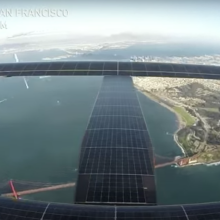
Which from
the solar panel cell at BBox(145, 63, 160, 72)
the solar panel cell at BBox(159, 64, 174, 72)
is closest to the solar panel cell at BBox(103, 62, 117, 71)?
the solar panel cell at BBox(145, 63, 160, 72)

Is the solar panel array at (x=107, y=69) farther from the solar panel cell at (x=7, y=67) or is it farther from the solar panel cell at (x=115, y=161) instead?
the solar panel cell at (x=115, y=161)

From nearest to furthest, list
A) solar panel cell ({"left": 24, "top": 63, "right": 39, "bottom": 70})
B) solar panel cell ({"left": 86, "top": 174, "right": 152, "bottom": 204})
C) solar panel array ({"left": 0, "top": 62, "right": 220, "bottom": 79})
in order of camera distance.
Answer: solar panel cell ({"left": 86, "top": 174, "right": 152, "bottom": 204})
solar panel array ({"left": 0, "top": 62, "right": 220, "bottom": 79})
solar panel cell ({"left": 24, "top": 63, "right": 39, "bottom": 70})

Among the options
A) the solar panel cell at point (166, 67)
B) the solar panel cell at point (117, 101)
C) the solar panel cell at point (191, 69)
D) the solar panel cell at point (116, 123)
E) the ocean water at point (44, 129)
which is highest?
the solar panel cell at point (166, 67)

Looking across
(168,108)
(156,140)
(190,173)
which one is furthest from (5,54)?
(190,173)

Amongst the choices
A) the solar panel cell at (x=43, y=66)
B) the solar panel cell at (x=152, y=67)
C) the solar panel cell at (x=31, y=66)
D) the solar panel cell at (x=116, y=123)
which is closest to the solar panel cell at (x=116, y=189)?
the solar panel cell at (x=116, y=123)

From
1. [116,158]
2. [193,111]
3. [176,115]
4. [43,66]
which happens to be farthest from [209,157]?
[43,66]

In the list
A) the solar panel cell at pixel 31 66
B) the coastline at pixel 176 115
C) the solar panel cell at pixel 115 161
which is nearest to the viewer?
the solar panel cell at pixel 115 161

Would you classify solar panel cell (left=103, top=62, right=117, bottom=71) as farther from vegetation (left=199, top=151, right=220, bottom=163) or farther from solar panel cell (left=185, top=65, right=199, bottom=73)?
vegetation (left=199, top=151, right=220, bottom=163)

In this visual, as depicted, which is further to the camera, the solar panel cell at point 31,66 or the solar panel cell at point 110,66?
the solar panel cell at point 110,66
